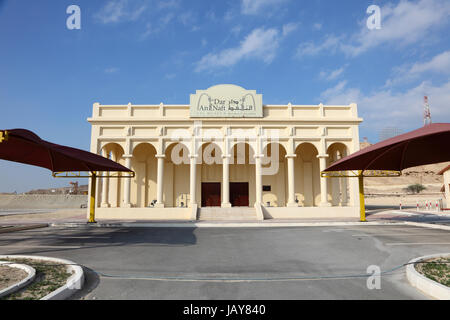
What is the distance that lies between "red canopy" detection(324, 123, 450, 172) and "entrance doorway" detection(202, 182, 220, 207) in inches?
565

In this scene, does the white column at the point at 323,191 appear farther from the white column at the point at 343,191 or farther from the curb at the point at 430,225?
the curb at the point at 430,225

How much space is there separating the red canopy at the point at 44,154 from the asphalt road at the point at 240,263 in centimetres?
377

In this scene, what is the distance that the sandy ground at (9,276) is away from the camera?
17.2 ft

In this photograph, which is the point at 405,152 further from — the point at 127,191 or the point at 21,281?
the point at 127,191

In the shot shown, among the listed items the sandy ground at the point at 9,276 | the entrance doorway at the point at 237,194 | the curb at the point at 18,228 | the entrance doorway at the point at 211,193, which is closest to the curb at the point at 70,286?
the sandy ground at the point at 9,276

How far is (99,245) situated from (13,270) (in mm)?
4146

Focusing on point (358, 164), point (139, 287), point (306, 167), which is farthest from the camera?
point (306, 167)

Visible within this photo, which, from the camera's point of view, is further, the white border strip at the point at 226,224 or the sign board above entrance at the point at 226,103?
the sign board above entrance at the point at 226,103

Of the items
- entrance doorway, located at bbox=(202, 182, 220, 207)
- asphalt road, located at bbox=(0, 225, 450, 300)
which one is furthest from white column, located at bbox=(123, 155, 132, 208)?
asphalt road, located at bbox=(0, 225, 450, 300)

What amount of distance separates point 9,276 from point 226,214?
55.3ft

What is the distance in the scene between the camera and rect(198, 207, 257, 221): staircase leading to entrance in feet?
69.8

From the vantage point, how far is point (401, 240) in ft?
35.9
